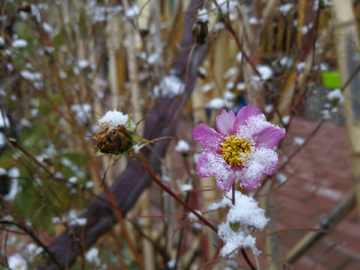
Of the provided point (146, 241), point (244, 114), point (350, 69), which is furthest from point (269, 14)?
point (146, 241)

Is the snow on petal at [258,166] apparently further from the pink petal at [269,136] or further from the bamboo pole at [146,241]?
the bamboo pole at [146,241]

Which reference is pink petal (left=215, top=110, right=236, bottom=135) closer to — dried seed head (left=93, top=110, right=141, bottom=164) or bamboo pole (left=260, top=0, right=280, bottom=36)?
dried seed head (left=93, top=110, right=141, bottom=164)

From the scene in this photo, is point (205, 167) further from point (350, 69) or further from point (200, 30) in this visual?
point (350, 69)

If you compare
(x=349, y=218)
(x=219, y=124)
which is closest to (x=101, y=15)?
(x=219, y=124)

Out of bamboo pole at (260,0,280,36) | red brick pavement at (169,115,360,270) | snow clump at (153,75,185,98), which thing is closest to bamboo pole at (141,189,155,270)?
red brick pavement at (169,115,360,270)

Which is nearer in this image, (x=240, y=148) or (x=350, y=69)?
(x=240, y=148)

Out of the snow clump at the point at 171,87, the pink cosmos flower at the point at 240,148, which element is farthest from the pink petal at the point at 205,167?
the snow clump at the point at 171,87

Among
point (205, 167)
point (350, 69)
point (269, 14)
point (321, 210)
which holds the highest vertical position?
point (269, 14)
